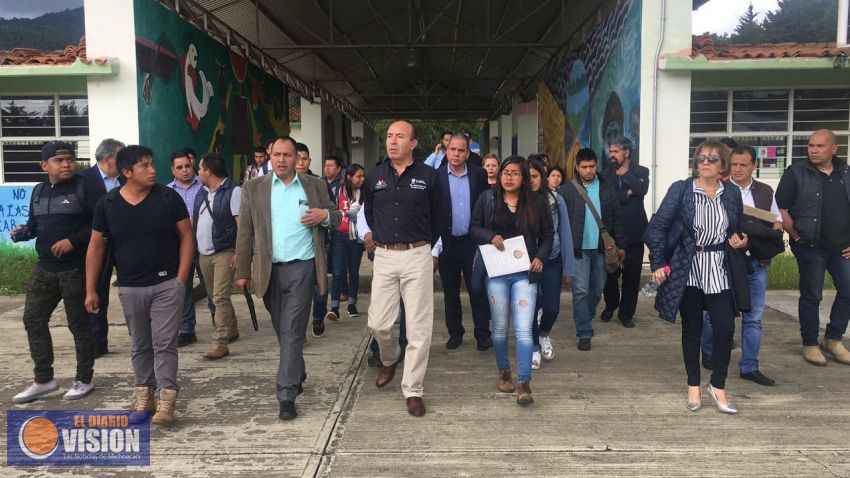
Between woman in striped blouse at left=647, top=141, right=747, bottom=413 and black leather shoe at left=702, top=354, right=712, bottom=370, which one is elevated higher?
woman in striped blouse at left=647, top=141, right=747, bottom=413

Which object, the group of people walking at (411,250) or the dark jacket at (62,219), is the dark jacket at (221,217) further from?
the dark jacket at (62,219)

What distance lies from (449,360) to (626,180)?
262cm

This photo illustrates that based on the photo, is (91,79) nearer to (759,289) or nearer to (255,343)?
(255,343)

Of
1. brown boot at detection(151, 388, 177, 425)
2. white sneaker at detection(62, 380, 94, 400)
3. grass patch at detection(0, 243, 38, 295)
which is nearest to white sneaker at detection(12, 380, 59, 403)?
white sneaker at detection(62, 380, 94, 400)

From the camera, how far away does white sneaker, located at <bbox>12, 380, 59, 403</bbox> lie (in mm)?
4352

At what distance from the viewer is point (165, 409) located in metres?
3.89

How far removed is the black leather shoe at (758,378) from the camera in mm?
4609

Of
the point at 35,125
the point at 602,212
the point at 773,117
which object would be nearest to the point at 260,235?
the point at 602,212

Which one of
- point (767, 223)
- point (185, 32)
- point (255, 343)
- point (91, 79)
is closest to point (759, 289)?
point (767, 223)

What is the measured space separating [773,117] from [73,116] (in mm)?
12044

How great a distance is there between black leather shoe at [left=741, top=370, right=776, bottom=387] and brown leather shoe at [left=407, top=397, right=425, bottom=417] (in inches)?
102

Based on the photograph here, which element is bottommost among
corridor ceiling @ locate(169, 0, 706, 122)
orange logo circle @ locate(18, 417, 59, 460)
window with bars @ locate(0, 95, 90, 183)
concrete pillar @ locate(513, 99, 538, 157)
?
orange logo circle @ locate(18, 417, 59, 460)

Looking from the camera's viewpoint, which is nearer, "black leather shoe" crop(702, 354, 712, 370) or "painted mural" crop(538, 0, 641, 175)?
"black leather shoe" crop(702, 354, 712, 370)

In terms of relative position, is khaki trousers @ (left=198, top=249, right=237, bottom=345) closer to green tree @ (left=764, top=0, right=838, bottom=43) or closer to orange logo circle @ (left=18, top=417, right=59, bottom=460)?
orange logo circle @ (left=18, top=417, right=59, bottom=460)
